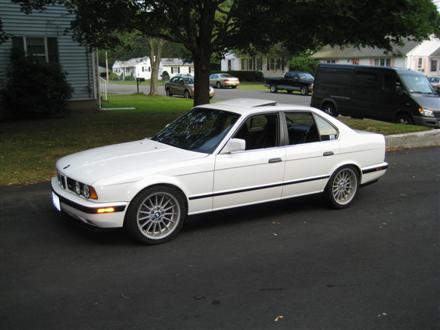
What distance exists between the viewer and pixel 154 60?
37531 millimetres

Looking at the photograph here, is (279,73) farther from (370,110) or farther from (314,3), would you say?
(314,3)

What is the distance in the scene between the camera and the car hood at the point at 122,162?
5.01m

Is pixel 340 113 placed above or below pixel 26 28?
below

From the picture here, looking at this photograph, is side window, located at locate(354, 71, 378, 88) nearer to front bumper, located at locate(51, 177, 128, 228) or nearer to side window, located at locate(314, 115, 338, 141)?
side window, located at locate(314, 115, 338, 141)

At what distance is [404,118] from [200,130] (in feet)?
36.9

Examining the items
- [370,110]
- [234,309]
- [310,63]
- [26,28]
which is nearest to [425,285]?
[234,309]

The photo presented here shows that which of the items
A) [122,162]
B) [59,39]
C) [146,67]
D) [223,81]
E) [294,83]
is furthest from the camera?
[146,67]

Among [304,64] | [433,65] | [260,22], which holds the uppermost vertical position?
[260,22]

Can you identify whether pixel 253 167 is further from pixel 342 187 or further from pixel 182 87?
pixel 182 87

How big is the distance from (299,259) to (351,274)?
0.55 metres

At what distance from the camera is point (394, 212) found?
6566mm

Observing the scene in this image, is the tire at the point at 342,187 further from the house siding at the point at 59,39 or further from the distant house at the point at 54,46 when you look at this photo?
the distant house at the point at 54,46

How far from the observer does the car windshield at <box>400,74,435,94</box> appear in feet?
50.8

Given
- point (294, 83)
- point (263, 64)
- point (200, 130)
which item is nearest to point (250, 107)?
point (200, 130)
